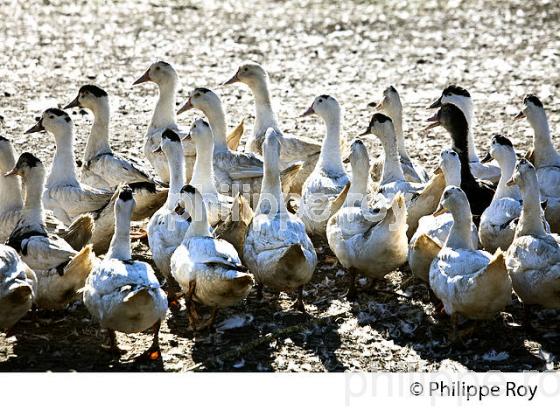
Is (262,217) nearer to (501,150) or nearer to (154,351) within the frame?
(154,351)

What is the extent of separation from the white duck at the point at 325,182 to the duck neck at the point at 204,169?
2.55ft

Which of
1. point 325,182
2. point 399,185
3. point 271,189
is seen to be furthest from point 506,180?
point 271,189

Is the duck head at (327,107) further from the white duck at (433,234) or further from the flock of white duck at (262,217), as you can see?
the white duck at (433,234)

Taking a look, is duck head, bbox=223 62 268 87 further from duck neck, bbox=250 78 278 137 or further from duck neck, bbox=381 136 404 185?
duck neck, bbox=381 136 404 185

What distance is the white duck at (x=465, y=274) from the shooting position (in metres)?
7.28

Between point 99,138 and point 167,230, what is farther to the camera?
point 99,138

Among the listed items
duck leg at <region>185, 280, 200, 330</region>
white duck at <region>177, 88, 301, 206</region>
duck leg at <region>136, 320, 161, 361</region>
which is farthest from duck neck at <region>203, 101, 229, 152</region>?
duck leg at <region>136, 320, 161, 361</region>

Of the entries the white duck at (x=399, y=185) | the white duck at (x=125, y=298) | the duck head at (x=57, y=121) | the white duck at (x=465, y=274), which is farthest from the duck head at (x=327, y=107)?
the white duck at (x=125, y=298)

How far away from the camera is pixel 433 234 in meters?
8.37

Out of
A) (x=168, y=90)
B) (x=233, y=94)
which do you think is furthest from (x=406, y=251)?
(x=233, y=94)

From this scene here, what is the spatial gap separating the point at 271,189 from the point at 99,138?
223 centimetres

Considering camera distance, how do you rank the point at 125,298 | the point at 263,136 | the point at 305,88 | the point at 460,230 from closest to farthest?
the point at 125,298 → the point at 460,230 → the point at 263,136 → the point at 305,88

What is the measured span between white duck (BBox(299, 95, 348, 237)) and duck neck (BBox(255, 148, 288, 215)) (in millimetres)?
551

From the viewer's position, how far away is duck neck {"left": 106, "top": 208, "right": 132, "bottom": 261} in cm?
760
